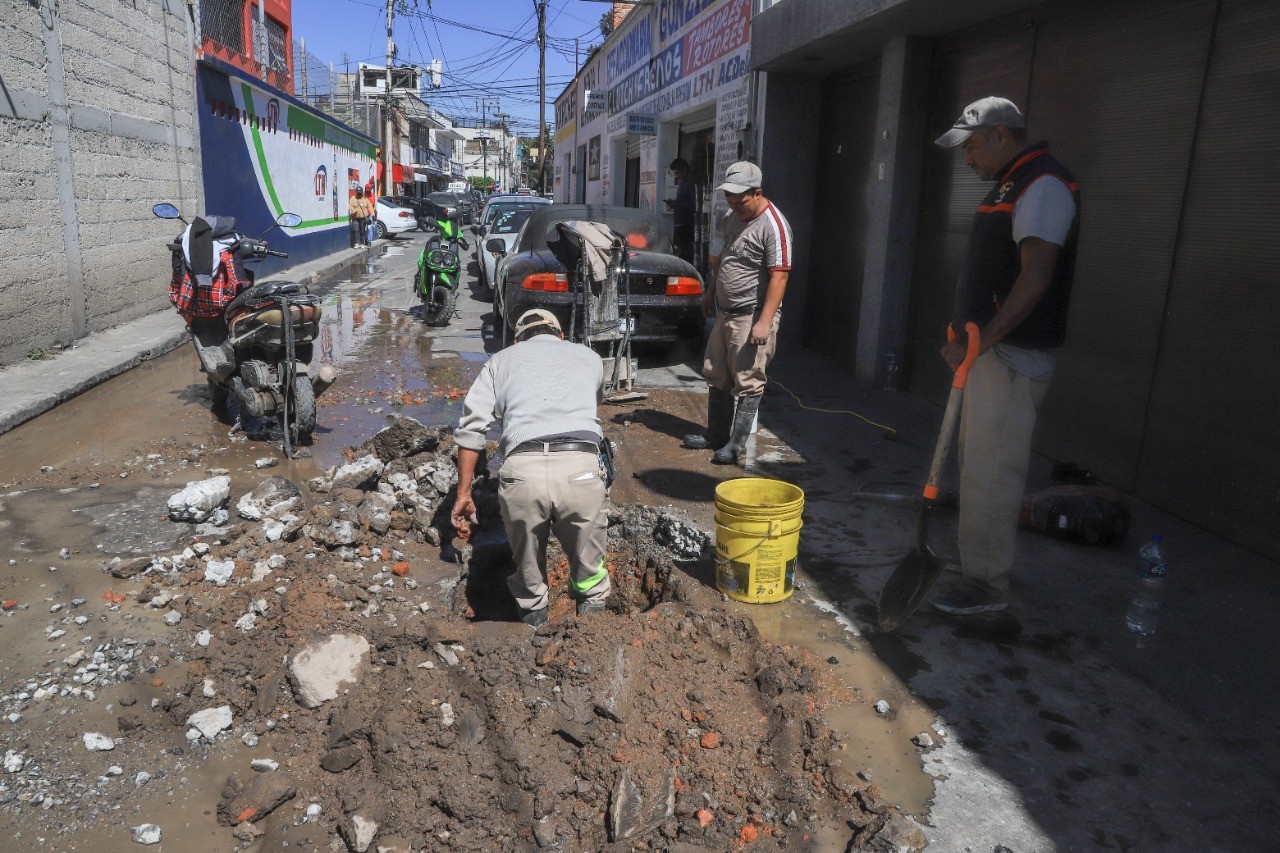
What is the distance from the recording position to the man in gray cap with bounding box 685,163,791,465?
226 inches

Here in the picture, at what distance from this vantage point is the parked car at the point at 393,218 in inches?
1286

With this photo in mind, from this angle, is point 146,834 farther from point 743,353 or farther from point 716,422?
point 716,422

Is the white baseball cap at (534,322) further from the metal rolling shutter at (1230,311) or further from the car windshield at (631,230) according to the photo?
the car windshield at (631,230)

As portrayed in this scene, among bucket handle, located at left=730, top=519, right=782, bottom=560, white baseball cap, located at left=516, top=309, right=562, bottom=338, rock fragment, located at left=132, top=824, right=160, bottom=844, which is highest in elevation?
white baseball cap, located at left=516, top=309, right=562, bottom=338

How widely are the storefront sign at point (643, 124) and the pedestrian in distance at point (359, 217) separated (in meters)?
11.3

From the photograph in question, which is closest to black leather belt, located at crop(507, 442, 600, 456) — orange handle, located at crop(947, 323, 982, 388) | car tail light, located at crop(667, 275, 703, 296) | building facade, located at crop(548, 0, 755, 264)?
orange handle, located at crop(947, 323, 982, 388)

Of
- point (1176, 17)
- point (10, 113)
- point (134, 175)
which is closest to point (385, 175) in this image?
point (134, 175)

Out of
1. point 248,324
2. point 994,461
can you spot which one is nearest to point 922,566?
point 994,461

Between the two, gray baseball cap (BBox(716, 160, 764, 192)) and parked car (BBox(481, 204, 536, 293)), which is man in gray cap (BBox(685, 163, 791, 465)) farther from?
parked car (BBox(481, 204, 536, 293))

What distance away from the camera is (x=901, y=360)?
8508 millimetres

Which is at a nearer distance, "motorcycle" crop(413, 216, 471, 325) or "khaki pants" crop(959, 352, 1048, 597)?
"khaki pants" crop(959, 352, 1048, 597)

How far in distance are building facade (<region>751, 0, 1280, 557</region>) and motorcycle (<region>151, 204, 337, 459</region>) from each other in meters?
5.09

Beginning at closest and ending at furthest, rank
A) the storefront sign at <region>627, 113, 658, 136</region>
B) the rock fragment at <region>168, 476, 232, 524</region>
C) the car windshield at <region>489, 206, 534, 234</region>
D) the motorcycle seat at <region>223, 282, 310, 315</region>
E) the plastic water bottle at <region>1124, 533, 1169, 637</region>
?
the plastic water bottle at <region>1124, 533, 1169, 637</region> → the rock fragment at <region>168, 476, 232, 524</region> → the motorcycle seat at <region>223, 282, 310, 315</region> → the car windshield at <region>489, 206, 534, 234</region> → the storefront sign at <region>627, 113, 658, 136</region>

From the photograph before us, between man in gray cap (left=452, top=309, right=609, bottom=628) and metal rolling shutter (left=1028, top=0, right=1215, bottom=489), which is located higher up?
metal rolling shutter (left=1028, top=0, right=1215, bottom=489)
